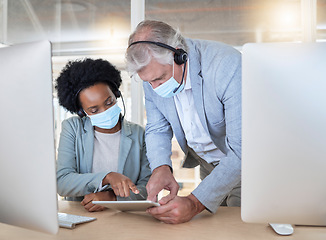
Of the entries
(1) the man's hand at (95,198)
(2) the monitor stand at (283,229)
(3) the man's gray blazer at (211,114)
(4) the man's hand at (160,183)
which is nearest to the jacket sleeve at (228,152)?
(3) the man's gray blazer at (211,114)

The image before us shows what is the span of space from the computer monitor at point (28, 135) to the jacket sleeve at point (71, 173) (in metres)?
0.78

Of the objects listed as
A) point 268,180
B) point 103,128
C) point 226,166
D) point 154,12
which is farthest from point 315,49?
point 154,12

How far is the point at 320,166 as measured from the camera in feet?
2.65

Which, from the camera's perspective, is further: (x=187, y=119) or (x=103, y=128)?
(x=103, y=128)

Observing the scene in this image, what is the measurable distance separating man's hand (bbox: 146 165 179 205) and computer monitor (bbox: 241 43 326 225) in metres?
0.66

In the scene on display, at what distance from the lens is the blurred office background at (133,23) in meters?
2.53

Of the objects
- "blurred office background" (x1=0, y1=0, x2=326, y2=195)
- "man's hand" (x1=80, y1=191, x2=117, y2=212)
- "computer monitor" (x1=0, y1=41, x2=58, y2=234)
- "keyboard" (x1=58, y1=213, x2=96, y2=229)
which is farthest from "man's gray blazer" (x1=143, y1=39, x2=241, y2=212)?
"blurred office background" (x1=0, y1=0, x2=326, y2=195)

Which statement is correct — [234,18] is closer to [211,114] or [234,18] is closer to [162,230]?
[211,114]

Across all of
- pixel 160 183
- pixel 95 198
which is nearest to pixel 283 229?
pixel 160 183

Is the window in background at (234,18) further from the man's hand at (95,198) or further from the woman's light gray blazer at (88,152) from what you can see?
the man's hand at (95,198)

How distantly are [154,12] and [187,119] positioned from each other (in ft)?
4.04

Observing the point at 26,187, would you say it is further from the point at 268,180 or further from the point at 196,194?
the point at 196,194

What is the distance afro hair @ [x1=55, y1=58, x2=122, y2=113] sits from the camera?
1863 millimetres

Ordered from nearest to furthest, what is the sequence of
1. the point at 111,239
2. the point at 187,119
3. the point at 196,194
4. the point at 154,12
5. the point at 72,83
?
the point at 111,239
the point at 196,194
the point at 187,119
the point at 72,83
the point at 154,12
